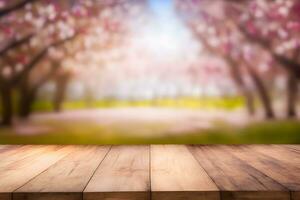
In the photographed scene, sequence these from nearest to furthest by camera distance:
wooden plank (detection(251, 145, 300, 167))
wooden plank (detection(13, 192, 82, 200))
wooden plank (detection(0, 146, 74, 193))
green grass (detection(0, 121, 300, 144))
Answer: wooden plank (detection(13, 192, 82, 200)), wooden plank (detection(0, 146, 74, 193)), wooden plank (detection(251, 145, 300, 167)), green grass (detection(0, 121, 300, 144))

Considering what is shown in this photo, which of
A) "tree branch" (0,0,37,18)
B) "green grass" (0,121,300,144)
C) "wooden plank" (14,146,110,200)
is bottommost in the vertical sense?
"wooden plank" (14,146,110,200)

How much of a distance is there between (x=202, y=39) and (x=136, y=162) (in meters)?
1.57

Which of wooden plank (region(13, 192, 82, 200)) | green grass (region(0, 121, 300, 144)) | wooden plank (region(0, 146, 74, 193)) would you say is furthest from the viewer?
green grass (region(0, 121, 300, 144))

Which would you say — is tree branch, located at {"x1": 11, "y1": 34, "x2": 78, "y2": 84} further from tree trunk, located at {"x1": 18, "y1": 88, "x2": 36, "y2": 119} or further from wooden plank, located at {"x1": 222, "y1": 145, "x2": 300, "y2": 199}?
wooden plank, located at {"x1": 222, "y1": 145, "x2": 300, "y2": 199}

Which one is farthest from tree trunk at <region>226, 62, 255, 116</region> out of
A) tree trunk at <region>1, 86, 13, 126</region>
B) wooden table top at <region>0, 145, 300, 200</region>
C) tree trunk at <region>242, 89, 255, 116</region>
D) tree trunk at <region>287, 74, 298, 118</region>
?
tree trunk at <region>1, 86, 13, 126</region>

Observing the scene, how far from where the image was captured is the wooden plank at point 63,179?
1.43 metres

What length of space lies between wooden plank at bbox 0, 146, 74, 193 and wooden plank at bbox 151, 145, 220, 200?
496mm

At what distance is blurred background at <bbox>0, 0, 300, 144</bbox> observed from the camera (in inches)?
132

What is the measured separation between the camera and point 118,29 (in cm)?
341

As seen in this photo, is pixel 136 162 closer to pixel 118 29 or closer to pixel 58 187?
pixel 58 187

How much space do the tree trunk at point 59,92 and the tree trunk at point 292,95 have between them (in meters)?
1.74

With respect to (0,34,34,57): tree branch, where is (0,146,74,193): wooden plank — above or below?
below

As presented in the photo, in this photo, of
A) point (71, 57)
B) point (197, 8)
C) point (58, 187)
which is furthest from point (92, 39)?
point (58, 187)

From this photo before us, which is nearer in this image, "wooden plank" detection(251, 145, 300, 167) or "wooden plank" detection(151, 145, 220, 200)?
"wooden plank" detection(151, 145, 220, 200)
